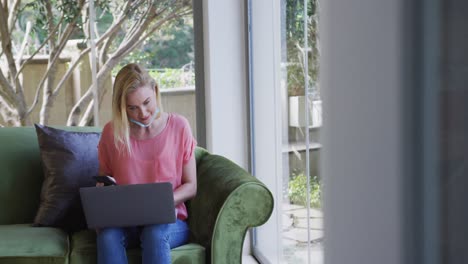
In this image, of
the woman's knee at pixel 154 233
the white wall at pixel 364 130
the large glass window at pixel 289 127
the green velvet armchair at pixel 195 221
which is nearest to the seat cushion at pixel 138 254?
the green velvet armchair at pixel 195 221

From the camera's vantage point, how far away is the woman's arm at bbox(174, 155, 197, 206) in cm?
295

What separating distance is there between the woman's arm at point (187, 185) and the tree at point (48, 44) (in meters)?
1.87

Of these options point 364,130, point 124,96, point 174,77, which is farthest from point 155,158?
point 364,130

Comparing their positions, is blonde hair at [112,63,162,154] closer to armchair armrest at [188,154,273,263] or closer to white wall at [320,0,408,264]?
armchair armrest at [188,154,273,263]

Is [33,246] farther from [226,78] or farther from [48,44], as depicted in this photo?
[48,44]

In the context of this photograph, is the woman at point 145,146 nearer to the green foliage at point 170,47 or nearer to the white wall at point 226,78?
the white wall at point 226,78

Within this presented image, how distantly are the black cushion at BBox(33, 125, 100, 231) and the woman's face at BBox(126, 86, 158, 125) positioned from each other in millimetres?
438

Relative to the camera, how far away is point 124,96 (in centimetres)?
297

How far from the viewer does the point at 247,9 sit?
13.5 ft

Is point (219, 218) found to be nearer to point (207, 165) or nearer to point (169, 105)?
point (207, 165)

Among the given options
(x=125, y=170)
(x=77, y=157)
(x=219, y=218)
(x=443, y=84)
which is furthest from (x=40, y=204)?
(x=443, y=84)

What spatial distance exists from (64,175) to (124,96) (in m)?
0.55

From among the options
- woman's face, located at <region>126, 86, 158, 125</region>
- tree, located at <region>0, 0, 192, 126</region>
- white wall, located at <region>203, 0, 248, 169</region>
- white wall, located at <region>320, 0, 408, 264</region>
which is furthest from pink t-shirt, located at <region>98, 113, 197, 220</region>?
white wall, located at <region>320, 0, 408, 264</region>

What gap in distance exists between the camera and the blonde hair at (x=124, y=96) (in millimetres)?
2973
